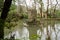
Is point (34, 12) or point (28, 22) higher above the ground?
point (34, 12)

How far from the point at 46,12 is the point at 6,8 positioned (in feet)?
8.24

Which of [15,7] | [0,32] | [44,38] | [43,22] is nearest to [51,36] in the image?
[44,38]

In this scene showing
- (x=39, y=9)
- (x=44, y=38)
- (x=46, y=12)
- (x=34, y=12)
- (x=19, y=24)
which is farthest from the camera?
(x=19, y=24)

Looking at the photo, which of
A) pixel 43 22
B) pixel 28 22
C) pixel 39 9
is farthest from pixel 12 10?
pixel 43 22

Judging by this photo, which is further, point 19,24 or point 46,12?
point 19,24

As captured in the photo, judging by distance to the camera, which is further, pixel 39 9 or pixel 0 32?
pixel 39 9

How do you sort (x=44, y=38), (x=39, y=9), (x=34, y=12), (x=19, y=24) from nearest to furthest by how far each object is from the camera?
1. (x=44, y=38)
2. (x=39, y=9)
3. (x=34, y=12)
4. (x=19, y=24)

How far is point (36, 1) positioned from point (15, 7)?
13.4ft

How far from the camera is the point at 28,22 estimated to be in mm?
11562

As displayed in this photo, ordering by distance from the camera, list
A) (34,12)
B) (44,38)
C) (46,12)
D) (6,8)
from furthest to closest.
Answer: (34,12) < (46,12) < (44,38) < (6,8)

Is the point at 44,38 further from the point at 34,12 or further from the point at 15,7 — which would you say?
the point at 15,7

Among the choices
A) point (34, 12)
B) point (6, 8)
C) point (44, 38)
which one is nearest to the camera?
point (6, 8)

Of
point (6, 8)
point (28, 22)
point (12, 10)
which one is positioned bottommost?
point (28, 22)

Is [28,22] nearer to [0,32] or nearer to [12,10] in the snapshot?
[12,10]
